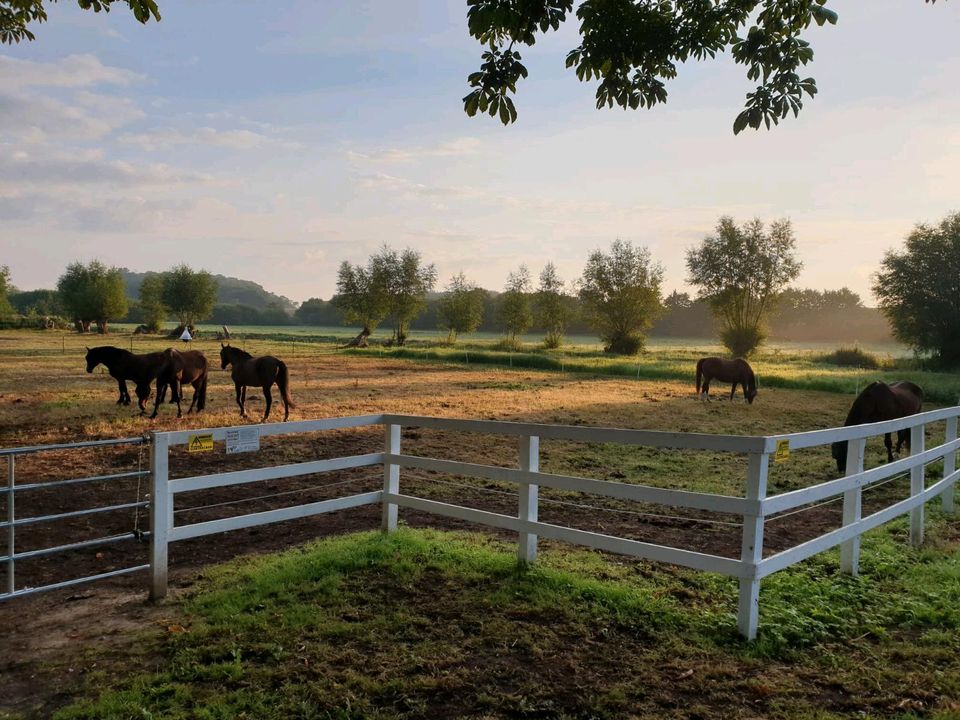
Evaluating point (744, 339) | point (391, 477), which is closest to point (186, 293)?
point (744, 339)

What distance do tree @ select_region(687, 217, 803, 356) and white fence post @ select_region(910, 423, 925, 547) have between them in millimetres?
50931

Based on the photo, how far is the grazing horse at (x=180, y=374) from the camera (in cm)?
1466

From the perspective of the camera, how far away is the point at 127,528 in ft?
24.5

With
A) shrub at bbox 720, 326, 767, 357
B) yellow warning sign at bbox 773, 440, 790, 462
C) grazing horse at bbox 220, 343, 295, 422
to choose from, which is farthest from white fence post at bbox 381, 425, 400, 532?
shrub at bbox 720, 326, 767, 357

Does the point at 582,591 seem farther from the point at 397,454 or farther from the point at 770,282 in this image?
the point at 770,282

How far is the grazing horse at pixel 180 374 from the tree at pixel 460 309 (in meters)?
49.0

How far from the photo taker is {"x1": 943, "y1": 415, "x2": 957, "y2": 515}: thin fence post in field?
8070 millimetres

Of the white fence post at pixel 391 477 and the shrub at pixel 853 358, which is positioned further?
the shrub at pixel 853 358

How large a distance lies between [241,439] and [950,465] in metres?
8.50

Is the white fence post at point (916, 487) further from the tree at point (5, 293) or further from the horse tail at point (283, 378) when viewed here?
the tree at point (5, 293)

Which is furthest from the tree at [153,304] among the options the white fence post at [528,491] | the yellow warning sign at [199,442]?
the white fence post at [528,491]

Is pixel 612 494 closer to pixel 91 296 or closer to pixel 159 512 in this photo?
pixel 159 512

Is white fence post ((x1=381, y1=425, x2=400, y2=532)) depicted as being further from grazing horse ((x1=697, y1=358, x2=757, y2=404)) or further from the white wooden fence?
grazing horse ((x1=697, y1=358, x2=757, y2=404))

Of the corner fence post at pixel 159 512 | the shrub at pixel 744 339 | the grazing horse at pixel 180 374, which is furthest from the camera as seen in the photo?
the shrub at pixel 744 339
